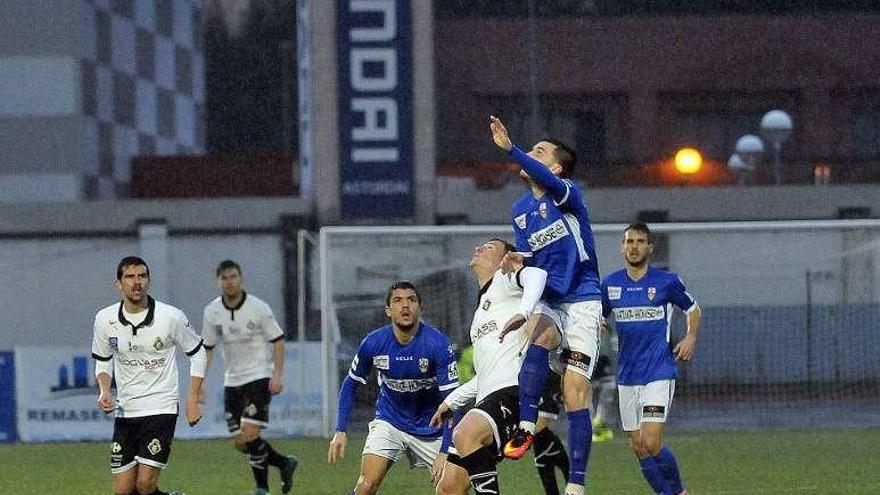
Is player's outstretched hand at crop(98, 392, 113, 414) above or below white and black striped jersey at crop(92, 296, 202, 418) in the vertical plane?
below

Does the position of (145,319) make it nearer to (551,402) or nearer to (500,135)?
(551,402)

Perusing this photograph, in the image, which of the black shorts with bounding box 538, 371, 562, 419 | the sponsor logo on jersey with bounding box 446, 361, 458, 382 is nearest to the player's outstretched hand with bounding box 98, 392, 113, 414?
the sponsor logo on jersey with bounding box 446, 361, 458, 382

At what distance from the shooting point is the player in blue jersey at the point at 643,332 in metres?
12.4

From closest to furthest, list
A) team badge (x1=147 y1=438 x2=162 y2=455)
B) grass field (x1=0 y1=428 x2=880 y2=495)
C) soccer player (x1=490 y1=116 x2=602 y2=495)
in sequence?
1. soccer player (x1=490 y1=116 x2=602 y2=495)
2. team badge (x1=147 y1=438 x2=162 y2=455)
3. grass field (x1=0 y1=428 x2=880 y2=495)

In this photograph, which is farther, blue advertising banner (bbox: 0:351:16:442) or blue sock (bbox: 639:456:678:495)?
blue advertising banner (bbox: 0:351:16:442)

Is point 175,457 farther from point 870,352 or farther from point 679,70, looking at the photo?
point 679,70

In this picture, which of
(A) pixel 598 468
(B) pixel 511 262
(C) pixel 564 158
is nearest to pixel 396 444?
(B) pixel 511 262

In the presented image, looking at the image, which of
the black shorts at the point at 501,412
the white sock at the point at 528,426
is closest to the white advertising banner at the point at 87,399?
the black shorts at the point at 501,412

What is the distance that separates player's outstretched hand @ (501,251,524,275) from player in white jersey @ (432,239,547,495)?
8cm

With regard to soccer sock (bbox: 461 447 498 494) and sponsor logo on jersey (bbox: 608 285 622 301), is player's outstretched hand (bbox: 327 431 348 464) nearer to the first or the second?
soccer sock (bbox: 461 447 498 494)

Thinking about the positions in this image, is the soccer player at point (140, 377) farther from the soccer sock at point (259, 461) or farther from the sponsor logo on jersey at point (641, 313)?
the sponsor logo on jersey at point (641, 313)

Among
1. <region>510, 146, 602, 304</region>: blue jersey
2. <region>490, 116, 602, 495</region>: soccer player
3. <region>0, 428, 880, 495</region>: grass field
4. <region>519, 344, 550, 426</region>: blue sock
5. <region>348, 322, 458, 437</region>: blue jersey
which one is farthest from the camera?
<region>0, 428, 880, 495</region>: grass field

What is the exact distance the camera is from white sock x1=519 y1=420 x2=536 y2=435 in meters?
10.0

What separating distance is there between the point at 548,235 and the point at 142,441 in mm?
3158
